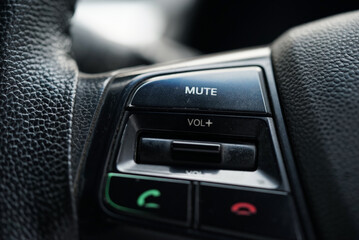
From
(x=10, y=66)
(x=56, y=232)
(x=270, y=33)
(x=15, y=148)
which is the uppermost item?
(x=270, y=33)

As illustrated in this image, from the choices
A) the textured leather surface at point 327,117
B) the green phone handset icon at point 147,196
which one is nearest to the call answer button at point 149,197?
the green phone handset icon at point 147,196

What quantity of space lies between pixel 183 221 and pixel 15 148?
24cm

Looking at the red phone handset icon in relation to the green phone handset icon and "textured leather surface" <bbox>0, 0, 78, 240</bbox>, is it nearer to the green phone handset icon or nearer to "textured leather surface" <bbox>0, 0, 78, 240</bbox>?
the green phone handset icon

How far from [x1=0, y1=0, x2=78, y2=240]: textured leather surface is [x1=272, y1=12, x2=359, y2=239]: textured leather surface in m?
0.31

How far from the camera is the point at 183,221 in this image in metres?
0.46

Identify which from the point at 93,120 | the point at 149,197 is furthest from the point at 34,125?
the point at 149,197

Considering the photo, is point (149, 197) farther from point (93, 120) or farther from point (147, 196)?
point (93, 120)

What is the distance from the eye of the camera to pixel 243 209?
1.49ft

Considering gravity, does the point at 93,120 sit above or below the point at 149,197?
above

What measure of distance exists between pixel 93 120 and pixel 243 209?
0.25m

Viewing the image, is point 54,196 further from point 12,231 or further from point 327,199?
point 327,199

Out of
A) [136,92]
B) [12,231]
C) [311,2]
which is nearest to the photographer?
[12,231]

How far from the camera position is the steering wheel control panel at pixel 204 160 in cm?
45

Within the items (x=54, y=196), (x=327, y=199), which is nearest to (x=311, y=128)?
(x=327, y=199)
